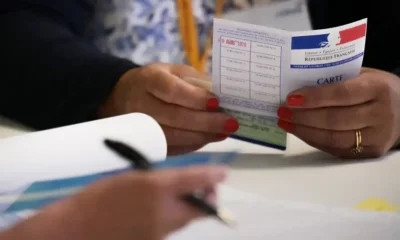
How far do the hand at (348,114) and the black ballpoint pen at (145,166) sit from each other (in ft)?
0.89

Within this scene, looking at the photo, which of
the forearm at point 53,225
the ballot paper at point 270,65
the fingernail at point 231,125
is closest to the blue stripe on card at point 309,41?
the ballot paper at point 270,65

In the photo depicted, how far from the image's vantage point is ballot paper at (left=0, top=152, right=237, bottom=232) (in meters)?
0.23

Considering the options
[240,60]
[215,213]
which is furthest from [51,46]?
[215,213]

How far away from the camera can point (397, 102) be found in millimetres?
542

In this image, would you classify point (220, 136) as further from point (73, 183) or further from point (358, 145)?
point (73, 183)

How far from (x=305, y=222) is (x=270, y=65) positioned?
177 millimetres

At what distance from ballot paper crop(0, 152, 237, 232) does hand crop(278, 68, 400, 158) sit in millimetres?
268

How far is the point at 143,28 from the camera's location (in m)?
0.82

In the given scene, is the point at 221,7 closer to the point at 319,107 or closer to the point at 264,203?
the point at 319,107

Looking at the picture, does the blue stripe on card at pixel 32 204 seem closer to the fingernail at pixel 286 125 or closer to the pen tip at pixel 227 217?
the pen tip at pixel 227 217

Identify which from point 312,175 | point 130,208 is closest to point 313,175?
point 312,175

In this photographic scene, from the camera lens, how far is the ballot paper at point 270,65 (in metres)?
0.48

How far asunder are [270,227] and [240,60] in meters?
0.20

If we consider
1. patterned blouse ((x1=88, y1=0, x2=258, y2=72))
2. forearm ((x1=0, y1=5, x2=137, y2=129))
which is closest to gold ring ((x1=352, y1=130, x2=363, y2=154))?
forearm ((x1=0, y1=5, x2=137, y2=129))
